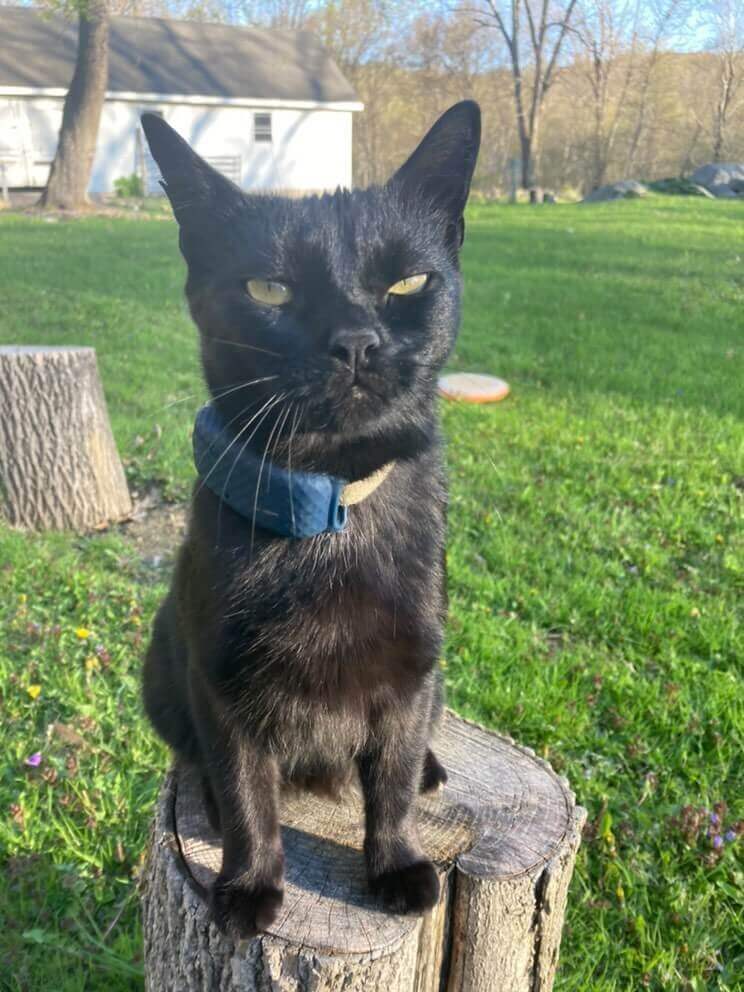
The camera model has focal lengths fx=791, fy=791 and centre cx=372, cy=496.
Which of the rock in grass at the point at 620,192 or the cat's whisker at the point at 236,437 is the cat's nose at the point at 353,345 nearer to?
the cat's whisker at the point at 236,437

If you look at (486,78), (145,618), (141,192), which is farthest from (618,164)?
(145,618)

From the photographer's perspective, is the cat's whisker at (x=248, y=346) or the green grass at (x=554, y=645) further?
the green grass at (x=554, y=645)

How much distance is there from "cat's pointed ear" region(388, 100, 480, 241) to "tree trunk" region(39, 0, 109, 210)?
12.7 metres

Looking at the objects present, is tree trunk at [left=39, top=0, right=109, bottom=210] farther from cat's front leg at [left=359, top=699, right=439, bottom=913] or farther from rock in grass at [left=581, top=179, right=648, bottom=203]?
cat's front leg at [left=359, top=699, right=439, bottom=913]

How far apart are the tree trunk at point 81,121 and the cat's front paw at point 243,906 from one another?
13.4 metres

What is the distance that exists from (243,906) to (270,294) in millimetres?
917

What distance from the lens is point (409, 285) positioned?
4.03ft

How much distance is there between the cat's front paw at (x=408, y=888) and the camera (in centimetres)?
124

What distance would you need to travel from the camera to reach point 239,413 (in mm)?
1188

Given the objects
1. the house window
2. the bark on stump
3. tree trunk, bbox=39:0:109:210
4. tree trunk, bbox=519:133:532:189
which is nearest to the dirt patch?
the bark on stump

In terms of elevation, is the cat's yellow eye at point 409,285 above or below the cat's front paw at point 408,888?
above

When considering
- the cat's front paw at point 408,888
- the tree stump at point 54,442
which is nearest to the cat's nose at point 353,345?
the cat's front paw at point 408,888

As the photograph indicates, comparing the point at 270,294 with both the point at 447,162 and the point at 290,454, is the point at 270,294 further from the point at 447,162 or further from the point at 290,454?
the point at 447,162

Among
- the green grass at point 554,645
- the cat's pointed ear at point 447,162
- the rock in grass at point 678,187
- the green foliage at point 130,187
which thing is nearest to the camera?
the cat's pointed ear at point 447,162
